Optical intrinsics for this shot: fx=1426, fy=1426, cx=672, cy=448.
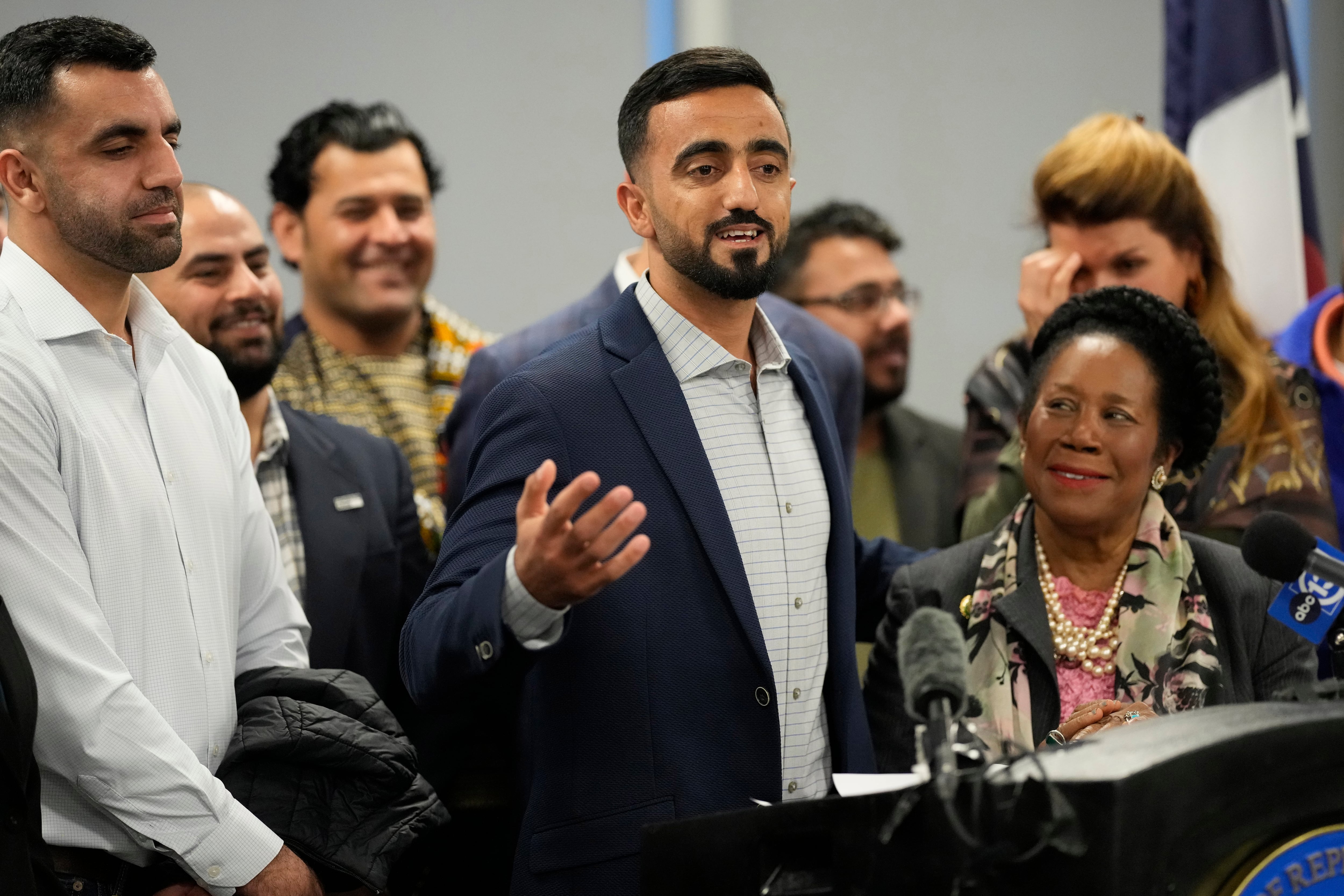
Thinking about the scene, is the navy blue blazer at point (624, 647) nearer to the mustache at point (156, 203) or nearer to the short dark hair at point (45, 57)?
the mustache at point (156, 203)

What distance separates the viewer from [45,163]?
1890 millimetres

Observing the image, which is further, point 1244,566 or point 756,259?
point 1244,566

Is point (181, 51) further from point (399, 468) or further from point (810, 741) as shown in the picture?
point (810, 741)

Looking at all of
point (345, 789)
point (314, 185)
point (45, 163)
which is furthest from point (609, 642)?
point (314, 185)

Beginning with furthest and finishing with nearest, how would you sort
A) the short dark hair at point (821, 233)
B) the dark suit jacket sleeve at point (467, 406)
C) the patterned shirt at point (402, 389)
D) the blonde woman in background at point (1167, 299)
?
the short dark hair at point (821, 233), the patterned shirt at point (402, 389), the dark suit jacket sleeve at point (467, 406), the blonde woman in background at point (1167, 299)

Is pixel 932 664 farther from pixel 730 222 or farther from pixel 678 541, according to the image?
pixel 730 222

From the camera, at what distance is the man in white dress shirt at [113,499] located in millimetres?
1726

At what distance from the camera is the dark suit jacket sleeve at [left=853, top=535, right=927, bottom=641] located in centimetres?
241

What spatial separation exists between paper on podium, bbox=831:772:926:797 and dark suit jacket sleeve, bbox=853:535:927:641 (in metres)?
0.92

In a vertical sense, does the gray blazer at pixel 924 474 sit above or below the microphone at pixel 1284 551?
above

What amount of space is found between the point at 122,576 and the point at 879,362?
2.29 m

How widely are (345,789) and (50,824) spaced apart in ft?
1.24

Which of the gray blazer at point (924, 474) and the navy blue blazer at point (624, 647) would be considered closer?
the navy blue blazer at point (624, 647)

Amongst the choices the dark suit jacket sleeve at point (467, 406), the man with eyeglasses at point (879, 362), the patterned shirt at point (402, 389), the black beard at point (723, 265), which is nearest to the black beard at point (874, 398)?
the man with eyeglasses at point (879, 362)
